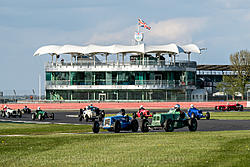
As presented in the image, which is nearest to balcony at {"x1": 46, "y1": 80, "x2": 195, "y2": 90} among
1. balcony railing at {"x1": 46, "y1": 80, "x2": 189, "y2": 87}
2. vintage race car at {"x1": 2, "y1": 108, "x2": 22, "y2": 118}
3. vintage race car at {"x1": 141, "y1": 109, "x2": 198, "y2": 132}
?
balcony railing at {"x1": 46, "y1": 80, "x2": 189, "y2": 87}

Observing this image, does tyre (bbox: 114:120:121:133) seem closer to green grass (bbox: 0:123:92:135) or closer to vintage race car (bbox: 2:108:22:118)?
green grass (bbox: 0:123:92:135)

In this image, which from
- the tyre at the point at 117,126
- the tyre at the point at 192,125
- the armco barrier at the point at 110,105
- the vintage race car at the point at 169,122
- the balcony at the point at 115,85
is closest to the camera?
the vintage race car at the point at 169,122

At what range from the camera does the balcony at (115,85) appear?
9181cm

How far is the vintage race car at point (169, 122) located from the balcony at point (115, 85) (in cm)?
6288

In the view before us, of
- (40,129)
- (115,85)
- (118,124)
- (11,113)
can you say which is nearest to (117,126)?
(118,124)

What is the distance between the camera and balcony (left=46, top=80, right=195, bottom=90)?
91812mm

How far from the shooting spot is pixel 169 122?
89.5 ft

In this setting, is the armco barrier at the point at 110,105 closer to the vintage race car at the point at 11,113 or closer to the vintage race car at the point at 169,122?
the vintage race car at the point at 11,113

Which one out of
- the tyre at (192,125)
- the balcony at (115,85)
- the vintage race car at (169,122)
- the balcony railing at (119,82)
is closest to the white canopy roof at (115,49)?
the balcony railing at (119,82)

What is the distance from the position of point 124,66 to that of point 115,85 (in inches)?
172

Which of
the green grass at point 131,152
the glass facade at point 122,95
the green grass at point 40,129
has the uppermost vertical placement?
the glass facade at point 122,95

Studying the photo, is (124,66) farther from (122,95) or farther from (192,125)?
(192,125)

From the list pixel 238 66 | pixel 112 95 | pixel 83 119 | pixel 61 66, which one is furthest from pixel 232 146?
pixel 238 66

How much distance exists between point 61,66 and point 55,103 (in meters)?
18.6
